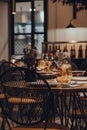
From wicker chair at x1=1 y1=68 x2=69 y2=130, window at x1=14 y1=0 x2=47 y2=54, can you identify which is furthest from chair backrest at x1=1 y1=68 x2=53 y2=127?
window at x1=14 y1=0 x2=47 y2=54

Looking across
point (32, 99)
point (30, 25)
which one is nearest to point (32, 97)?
point (32, 99)

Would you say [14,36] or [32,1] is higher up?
[32,1]

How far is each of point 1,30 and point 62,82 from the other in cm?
773

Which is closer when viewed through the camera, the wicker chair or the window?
the wicker chair

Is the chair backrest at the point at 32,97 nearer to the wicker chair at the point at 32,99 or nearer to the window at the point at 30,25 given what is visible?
the wicker chair at the point at 32,99

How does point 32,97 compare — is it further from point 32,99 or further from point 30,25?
point 30,25

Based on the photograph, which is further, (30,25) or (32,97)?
(30,25)

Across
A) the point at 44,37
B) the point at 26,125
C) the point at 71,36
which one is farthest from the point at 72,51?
the point at 26,125

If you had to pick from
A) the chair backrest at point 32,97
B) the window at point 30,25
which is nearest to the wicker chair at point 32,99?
the chair backrest at point 32,97

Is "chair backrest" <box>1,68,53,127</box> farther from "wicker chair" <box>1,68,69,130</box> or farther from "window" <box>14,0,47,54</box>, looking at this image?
"window" <box>14,0,47,54</box>

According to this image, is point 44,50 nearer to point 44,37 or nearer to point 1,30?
point 44,37

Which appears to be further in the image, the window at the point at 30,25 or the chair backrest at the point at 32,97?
the window at the point at 30,25

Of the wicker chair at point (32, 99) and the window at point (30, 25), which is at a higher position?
the window at point (30, 25)

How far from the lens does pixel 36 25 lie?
1080cm
